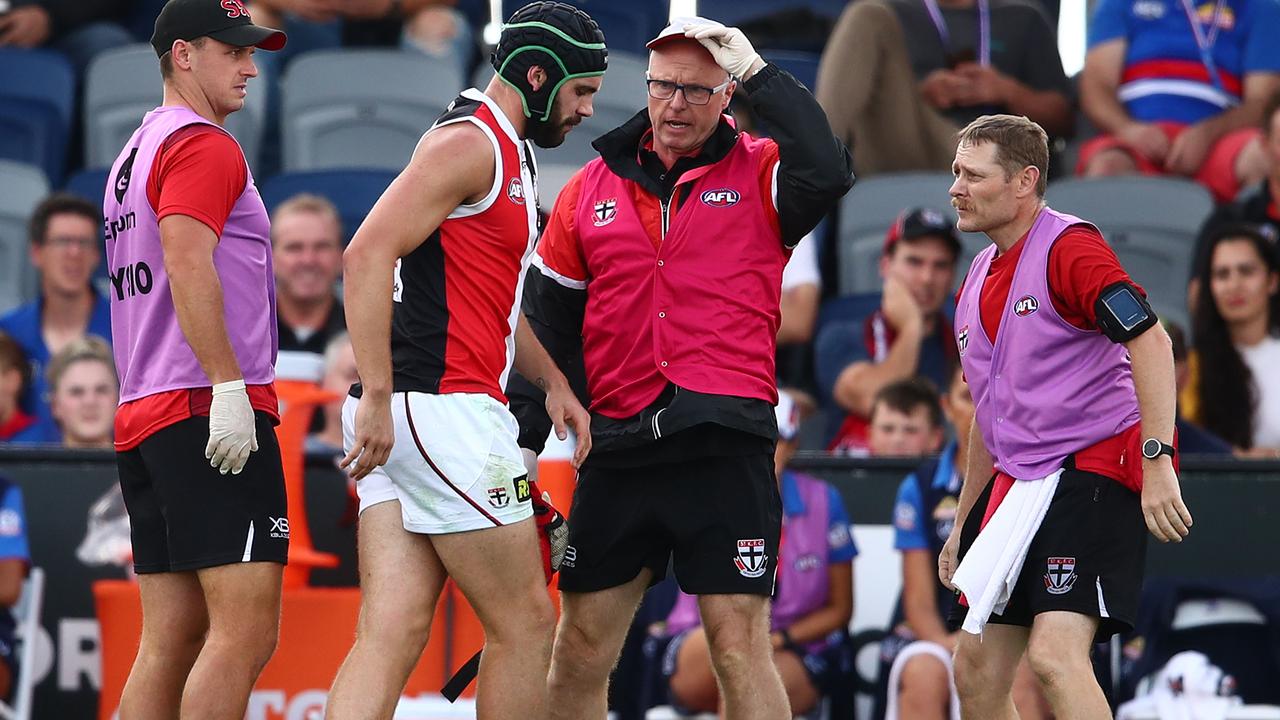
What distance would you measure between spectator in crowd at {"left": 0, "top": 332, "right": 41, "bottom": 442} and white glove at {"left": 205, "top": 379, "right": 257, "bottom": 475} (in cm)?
378

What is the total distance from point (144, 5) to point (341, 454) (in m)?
5.36

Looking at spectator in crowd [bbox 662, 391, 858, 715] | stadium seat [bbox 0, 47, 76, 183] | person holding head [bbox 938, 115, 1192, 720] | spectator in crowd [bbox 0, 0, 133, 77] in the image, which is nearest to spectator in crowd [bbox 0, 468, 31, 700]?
spectator in crowd [bbox 662, 391, 858, 715]

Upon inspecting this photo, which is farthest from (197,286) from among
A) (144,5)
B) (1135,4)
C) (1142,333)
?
(144,5)

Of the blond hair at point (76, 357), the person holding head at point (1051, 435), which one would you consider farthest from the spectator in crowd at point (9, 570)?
the person holding head at point (1051, 435)

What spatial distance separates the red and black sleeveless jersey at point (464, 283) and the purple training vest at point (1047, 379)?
144cm

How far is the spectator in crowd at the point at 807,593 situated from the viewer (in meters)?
7.11

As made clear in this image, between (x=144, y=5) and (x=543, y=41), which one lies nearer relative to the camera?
(x=543, y=41)

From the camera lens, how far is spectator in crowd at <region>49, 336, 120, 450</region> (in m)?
7.81

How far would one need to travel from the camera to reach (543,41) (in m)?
4.77

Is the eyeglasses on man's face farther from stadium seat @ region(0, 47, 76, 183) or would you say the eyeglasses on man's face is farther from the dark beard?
stadium seat @ region(0, 47, 76, 183)

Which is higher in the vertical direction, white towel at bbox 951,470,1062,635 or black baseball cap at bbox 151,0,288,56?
black baseball cap at bbox 151,0,288,56

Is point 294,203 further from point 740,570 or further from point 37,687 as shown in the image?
point 740,570

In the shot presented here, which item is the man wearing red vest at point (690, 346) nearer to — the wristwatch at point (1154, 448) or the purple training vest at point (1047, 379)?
the purple training vest at point (1047, 379)

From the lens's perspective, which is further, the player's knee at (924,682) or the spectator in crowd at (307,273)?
the spectator in crowd at (307,273)
